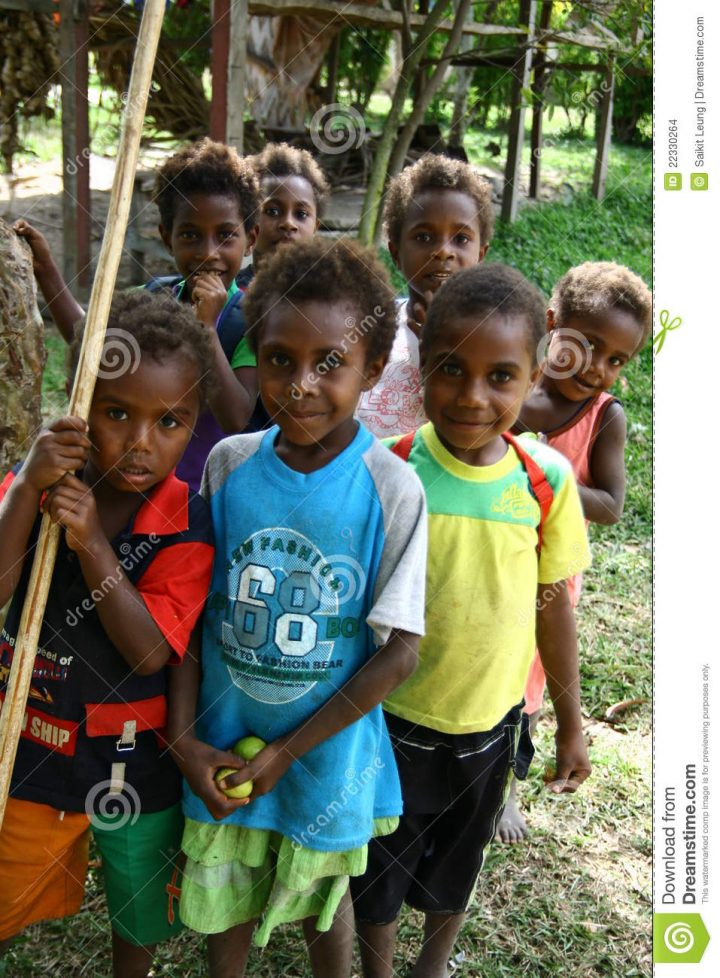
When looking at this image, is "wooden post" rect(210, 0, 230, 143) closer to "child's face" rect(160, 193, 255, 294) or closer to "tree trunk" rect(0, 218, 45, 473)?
"child's face" rect(160, 193, 255, 294)

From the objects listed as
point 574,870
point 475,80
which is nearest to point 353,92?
point 475,80

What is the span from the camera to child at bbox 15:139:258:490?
7.72 feet

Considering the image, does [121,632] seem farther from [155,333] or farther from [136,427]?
[155,333]

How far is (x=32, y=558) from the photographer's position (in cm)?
178

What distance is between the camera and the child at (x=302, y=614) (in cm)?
172

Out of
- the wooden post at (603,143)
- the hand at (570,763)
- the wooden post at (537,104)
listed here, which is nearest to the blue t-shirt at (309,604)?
the hand at (570,763)

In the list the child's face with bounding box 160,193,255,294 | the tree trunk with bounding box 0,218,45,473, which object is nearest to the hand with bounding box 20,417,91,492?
the tree trunk with bounding box 0,218,45,473

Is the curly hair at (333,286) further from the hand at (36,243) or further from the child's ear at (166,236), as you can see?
the child's ear at (166,236)

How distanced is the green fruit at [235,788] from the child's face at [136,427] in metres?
0.55

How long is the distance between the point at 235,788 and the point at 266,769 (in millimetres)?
65

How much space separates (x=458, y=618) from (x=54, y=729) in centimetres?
81

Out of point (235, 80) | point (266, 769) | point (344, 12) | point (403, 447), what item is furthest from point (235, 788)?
point (344, 12)

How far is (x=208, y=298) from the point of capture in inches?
92.6
